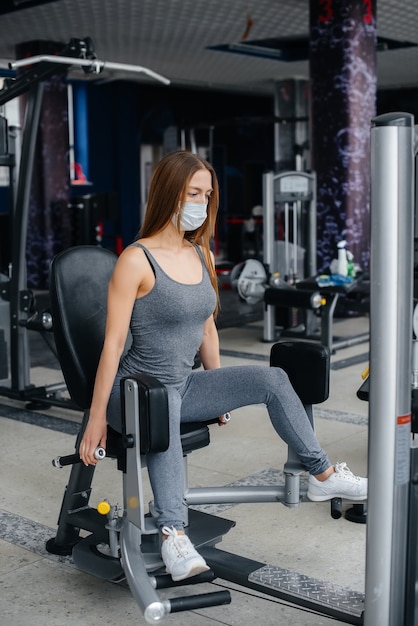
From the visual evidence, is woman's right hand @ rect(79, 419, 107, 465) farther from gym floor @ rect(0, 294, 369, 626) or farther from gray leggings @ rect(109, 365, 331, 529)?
gym floor @ rect(0, 294, 369, 626)

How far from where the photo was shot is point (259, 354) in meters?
5.12

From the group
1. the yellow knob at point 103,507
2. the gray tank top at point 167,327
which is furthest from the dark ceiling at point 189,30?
the yellow knob at point 103,507

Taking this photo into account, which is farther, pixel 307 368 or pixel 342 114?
pixel 342 114

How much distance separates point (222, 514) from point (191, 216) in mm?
1007

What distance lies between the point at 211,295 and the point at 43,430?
171 centimetres

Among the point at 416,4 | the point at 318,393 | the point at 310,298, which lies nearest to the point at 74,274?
the point at 318,393

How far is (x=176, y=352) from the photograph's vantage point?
2.00 meters

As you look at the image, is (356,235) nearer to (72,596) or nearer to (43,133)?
(43,133)

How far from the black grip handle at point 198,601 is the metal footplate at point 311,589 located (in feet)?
0.75

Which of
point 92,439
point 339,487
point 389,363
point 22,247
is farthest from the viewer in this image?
point 22,247

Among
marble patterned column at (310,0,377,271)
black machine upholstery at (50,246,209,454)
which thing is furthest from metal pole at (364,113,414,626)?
marble patterned column at (310,0,377,271)

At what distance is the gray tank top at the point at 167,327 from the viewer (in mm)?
1947

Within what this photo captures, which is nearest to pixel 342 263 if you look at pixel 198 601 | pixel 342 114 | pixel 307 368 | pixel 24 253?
pixel 342 114

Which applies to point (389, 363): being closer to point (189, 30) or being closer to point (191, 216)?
point (191, 216)
